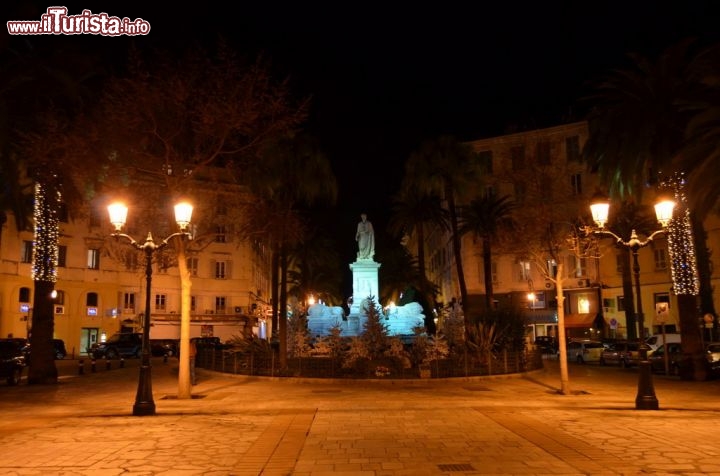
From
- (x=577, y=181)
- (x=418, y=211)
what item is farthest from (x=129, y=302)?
(x=577, y=181)

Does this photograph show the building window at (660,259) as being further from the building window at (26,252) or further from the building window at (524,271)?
the building window at (26,252)

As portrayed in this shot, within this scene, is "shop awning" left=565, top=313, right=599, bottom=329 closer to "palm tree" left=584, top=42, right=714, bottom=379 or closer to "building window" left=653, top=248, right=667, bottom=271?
"building window" left=653, top=248, right=667, bottom=271

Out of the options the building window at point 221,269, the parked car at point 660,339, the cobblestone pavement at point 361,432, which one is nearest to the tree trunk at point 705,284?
the parked car at point 660,339

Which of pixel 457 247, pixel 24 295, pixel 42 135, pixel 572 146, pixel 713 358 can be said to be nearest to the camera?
pixel 42 135

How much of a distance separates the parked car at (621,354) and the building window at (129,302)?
39344 millimetres

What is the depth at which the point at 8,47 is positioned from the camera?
2066 cm

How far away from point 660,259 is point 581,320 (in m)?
8.66

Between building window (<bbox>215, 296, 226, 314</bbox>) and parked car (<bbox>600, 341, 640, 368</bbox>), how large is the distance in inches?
1467

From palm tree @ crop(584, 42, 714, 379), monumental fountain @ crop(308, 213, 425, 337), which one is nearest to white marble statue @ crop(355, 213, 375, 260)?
monumental fountain @ crop(308, 213, 425, 337)

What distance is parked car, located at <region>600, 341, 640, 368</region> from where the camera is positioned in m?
34.6

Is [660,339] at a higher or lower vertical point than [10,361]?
higher

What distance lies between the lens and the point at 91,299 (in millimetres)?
51969

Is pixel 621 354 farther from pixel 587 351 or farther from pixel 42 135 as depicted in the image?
pixel 42 135

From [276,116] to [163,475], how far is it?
38.5 feet
